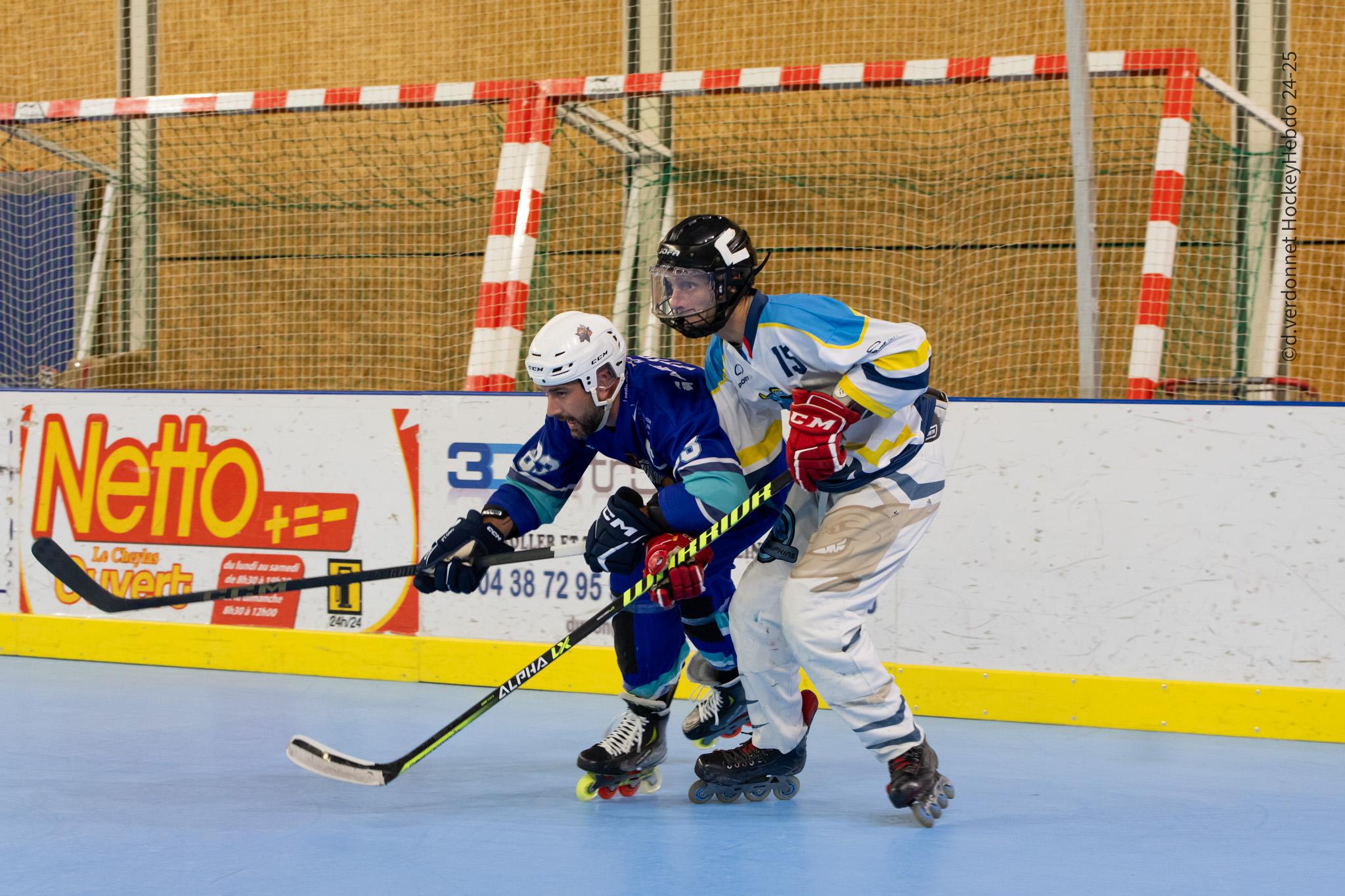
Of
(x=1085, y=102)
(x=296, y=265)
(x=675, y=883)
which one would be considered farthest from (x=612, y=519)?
(x=296, y=265)

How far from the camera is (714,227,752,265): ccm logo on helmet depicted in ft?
10.2

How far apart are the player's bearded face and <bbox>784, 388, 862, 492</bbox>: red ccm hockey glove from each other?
540mm

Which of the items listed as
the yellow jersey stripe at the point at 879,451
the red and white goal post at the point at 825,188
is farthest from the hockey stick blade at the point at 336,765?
the red and white goal post at the point at 825,188

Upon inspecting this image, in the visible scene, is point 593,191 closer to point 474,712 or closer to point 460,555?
point 460,555

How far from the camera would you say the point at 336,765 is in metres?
3.30

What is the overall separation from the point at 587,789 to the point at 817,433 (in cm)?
116

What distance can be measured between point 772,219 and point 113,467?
326cm

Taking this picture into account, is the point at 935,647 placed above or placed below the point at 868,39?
below

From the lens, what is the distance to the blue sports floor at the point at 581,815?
8.71ft

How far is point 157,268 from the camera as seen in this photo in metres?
7.16

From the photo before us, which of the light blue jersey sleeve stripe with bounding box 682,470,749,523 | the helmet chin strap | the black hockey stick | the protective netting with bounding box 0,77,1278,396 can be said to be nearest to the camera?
the light blue jersey sleeve stripe with bounding box 682,470,749,523

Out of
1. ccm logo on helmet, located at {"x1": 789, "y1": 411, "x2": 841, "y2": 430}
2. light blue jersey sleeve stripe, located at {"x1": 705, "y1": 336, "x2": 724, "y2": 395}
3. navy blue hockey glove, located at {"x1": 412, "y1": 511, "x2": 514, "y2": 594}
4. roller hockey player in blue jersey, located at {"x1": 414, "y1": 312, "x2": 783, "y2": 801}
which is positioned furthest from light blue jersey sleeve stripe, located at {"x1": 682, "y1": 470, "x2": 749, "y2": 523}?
navy blue hockey glove, located at {"x1": 412, "y1": 511, "x2": 514, "y2": 594}

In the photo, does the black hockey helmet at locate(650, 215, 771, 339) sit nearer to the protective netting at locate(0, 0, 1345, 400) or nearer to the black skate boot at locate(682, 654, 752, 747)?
the black skate boot at locate(682, 654, 752, 747)

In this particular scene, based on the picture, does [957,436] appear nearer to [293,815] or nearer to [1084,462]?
[1084,462]
